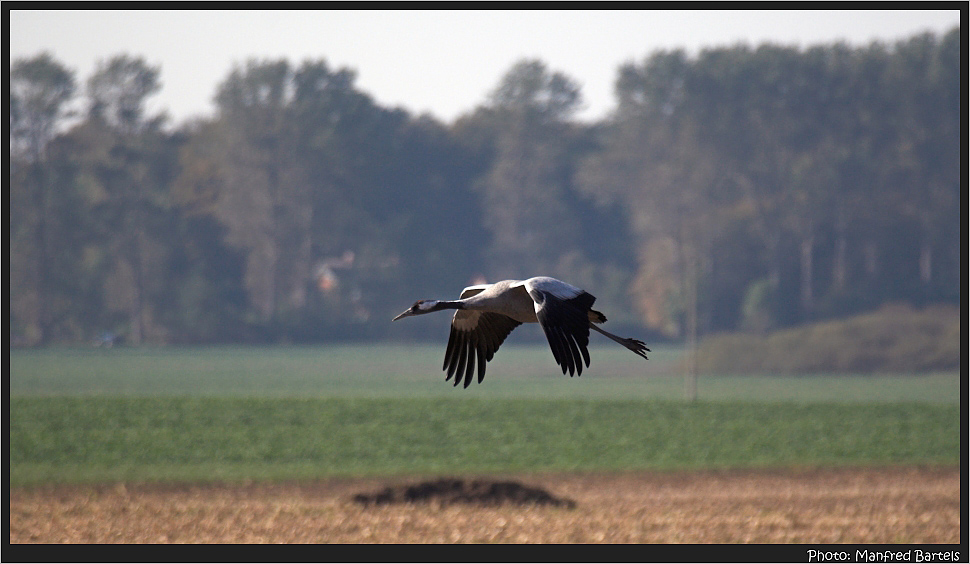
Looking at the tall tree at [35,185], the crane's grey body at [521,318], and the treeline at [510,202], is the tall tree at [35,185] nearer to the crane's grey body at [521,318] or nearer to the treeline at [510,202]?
the treeline at [510,202]

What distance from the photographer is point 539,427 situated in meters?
30.8

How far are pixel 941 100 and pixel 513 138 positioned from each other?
21439 millimetres

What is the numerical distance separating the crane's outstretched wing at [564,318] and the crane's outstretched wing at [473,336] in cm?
145

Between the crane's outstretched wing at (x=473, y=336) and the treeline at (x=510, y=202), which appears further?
the treeline at (x=510, y=202)

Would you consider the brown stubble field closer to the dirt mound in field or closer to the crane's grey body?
the dirt mound in field


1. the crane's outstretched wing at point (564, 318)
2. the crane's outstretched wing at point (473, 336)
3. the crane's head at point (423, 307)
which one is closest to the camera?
the crane's outstretched wing at point (564, 318)

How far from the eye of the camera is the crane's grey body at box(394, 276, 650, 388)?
7.37 metres

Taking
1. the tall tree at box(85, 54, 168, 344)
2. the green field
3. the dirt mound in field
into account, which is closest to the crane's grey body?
the dirt mound in field

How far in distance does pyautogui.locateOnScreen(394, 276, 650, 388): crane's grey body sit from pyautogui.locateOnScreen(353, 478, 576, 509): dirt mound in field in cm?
1025

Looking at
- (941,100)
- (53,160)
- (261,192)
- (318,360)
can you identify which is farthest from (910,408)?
(53,160)

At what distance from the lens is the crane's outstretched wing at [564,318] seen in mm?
7289

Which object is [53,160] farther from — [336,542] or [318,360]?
[336,542]

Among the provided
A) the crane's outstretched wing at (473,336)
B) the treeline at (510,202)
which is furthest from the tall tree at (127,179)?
the crane's outstretched wing at (473,336)

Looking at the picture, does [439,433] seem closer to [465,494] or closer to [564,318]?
[465,494]
